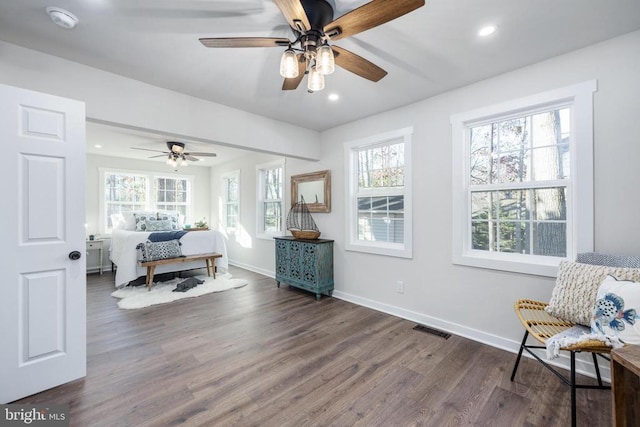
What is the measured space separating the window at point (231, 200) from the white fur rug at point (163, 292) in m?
1.87

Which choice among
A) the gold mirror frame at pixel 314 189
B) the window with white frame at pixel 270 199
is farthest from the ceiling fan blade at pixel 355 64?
the window with white frame at pixel 270 199

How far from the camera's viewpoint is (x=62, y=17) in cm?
172

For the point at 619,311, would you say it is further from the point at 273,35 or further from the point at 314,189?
the point at 314,189

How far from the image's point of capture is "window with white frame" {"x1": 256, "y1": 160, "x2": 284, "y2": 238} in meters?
5.19

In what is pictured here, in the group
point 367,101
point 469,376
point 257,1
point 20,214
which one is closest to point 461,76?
point 367,101

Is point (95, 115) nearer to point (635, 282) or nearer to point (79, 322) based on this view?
point (79, 322)

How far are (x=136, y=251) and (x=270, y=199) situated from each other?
241cm

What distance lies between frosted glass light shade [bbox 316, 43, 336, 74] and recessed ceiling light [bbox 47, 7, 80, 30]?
1640 millimetres

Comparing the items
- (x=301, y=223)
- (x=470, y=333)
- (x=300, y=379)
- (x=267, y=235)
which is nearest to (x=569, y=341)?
(x=470, y=333)

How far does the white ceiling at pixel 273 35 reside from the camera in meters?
1.68

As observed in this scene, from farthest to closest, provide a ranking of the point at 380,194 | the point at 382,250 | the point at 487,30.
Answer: the point at 380,194 → the point at 382,250 → the point at 487,30

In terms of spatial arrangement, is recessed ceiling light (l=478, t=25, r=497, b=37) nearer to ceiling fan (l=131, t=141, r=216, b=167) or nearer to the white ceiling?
the white ceiling

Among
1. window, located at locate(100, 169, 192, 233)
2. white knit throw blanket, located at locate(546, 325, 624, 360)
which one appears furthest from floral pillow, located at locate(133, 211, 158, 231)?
white knit throw blanket, located at locate(546, 325, 624, 360)

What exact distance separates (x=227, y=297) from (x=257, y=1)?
3.57 metres
